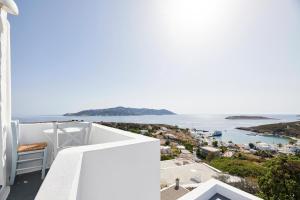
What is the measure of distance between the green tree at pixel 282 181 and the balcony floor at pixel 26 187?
1053 centimetres

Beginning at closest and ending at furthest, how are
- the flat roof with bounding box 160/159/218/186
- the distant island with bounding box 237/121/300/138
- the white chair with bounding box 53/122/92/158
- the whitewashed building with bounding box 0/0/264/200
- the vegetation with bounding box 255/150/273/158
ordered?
the whitewashed building with bounding box 0/0/264/200
the white chair with bounding box 53/122/92/158
the flat roof with bounding box 160/159/218/186
the vegetation with bounding box 255/150/273/158
the distant island with bounding box 237/121/300/138

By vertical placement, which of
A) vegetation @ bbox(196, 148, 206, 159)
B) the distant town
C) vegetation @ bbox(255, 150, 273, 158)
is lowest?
vegetation @ bbox(255, 150, 273, 158)

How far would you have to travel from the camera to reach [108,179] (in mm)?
1580

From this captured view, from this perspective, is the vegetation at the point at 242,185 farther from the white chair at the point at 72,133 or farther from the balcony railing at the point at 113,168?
the balcony railing at the point at 113,168

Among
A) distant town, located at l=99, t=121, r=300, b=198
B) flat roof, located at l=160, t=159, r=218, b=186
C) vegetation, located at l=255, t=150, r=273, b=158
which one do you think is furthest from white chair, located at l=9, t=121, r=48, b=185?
vegetation, located at l=255, t=150, r=273, b=158

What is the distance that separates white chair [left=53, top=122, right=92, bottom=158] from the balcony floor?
0.49 m

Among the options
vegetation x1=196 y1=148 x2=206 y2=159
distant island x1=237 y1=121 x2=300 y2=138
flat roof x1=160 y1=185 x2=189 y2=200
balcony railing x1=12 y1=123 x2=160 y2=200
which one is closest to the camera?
balcony railing x1=12 y1=123 x2=160 y2=200

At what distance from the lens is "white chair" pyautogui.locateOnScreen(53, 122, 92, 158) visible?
260cm

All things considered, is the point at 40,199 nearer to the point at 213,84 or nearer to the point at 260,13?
the point at 260,13

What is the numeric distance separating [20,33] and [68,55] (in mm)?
3655

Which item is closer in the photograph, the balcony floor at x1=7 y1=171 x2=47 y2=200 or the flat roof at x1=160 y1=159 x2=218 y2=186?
the balcony floor at x1=7 y1=171 x2=47 y2=200

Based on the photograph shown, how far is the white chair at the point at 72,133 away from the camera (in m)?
2.60

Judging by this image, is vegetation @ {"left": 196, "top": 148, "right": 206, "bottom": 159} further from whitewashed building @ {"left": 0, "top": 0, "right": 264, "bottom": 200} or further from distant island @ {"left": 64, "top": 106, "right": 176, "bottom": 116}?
whitewashed building @ {"left": 0, "top": 0, "right": 264, "bottom": 200}

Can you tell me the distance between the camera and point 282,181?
339 inches
